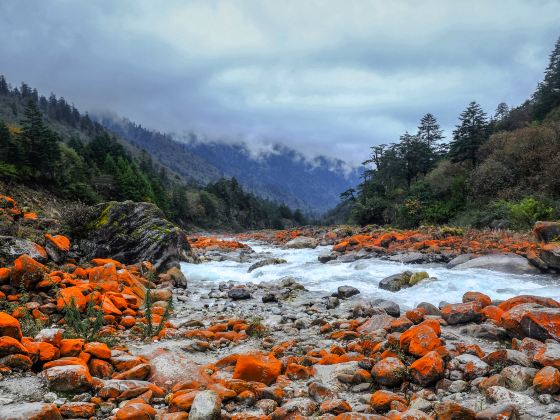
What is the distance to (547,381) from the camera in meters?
4.77

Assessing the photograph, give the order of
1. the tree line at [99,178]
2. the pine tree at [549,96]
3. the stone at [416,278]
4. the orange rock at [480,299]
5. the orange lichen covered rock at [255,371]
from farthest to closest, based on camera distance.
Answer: the pine tree at [549,96] < the tree line at [99,178] < the stone at [416,278] < the orange rock at [480,299] < the orange lichen covered rock at [255,371]

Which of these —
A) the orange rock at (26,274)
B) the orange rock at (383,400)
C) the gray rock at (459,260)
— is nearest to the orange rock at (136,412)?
the orange rock at (383,400)

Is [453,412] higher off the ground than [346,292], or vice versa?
[453,412]

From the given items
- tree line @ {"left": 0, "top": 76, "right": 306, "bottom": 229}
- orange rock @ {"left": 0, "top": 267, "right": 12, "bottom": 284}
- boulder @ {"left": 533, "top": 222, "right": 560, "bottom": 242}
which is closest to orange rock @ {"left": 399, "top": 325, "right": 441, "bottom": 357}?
orange rock @ {"left": 0, "top": 267, "right": 12, "bottom": 284}

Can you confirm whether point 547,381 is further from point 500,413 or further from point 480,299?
point 480,299

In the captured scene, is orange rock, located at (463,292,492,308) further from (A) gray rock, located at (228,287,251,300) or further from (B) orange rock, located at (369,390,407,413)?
(A) gray rock, located at (228,287,251,300)

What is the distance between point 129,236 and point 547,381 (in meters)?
15.5

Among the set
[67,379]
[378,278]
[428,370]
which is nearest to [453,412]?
[428,370]

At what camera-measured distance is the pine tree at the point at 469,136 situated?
141 ft

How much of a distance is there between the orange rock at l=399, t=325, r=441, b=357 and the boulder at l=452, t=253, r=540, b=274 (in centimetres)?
1131

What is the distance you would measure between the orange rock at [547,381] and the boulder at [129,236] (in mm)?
13578

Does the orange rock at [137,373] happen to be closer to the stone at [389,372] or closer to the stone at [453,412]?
the stone at [389,372]

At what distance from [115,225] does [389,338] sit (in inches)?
542

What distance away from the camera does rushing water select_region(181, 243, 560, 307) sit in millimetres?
12539
